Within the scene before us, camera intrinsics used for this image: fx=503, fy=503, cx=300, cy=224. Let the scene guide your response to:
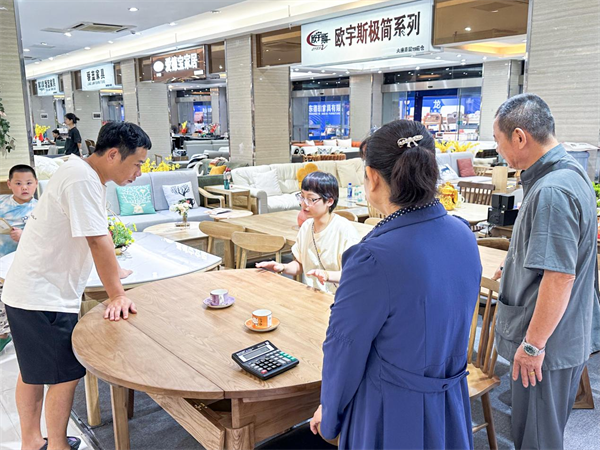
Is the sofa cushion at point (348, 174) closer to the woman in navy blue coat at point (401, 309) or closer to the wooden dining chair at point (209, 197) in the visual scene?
the wooden dining chair at point (209, 197)

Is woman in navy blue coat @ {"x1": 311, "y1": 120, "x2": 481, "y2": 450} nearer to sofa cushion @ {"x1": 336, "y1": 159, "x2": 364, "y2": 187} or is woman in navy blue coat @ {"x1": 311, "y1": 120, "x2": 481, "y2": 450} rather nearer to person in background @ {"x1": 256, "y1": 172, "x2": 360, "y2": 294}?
person in background @ {"x1": 256, "y1": 172, "x2": 360, "y2": 294}

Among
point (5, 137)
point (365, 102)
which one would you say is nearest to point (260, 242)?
point (5, 137)

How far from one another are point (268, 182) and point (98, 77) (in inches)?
313

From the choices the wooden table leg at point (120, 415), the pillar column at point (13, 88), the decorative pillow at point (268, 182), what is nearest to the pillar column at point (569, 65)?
the decorative pillow at point (268, 182)

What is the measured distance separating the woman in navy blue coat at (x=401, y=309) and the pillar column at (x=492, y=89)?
11.4 meters

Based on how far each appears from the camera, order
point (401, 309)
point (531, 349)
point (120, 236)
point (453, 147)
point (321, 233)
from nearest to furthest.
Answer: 1. point (401, 309)
2. point (531, 349)
3. point (321, 233)
4. point (120, 236)
5. point (453, 147)

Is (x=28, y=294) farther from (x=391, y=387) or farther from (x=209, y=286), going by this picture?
(x=391, y=387)

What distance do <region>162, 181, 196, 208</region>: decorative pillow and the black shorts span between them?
459 centimetres

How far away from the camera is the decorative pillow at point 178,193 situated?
261 inches

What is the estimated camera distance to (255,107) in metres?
8.57

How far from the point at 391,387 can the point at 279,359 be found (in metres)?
0.54

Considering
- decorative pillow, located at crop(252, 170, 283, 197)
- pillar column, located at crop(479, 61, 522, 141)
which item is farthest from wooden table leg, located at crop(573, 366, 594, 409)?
pillar column, located at crop(479, 61, 522, 141)

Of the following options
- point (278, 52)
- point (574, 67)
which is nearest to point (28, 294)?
point (574, 67)

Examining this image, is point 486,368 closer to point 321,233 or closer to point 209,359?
point 321,233
